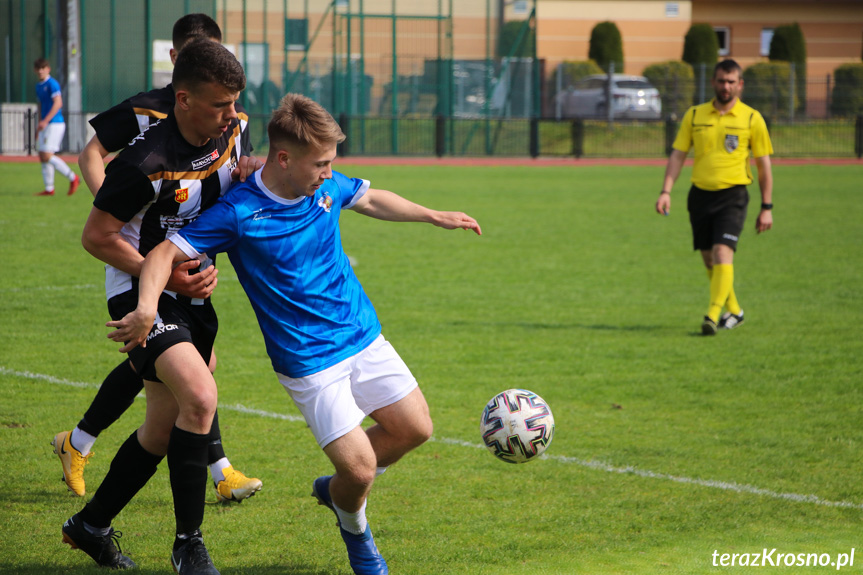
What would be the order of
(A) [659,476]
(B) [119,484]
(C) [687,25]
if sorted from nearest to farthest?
1. (B) [119,484]
2. (A) [659,476]
3. (C) [687,25]

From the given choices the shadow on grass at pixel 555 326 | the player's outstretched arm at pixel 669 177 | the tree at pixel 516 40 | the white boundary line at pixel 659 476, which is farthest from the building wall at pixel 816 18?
the white boundary line at pixel 659 476

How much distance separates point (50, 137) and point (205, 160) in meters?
15.0

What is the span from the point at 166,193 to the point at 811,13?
54498 mm

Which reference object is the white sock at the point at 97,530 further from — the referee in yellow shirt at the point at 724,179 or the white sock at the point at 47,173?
the white sock at the point at 47,173

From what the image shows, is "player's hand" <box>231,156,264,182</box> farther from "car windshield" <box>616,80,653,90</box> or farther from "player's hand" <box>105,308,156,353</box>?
"car windshield" <box>616,80,653,90</box>

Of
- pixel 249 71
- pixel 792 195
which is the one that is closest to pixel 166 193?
pixel 792 195

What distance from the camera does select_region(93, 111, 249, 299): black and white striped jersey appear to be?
364 cm

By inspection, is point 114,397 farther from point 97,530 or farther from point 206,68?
point 206,68

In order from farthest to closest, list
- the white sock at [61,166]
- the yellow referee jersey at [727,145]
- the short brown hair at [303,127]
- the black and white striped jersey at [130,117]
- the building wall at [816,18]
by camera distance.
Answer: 1. the building wall at [816,18]
2. the white sock at [61,166]
3. the yellow referee jersey at [727,145]
4. the black and white striped jersey at [130,117]
5. the short brown hair at [303,127]

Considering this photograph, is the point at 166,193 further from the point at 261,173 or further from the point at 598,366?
the point at 598,366

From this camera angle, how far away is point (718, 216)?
29.2ft

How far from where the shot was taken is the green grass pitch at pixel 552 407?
4.18 meters

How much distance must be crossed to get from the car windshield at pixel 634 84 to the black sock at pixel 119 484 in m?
33.3

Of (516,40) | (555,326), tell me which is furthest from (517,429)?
(516,40)
